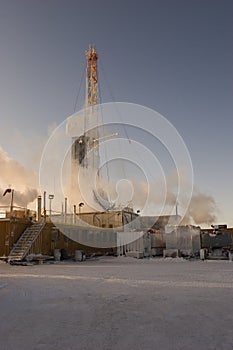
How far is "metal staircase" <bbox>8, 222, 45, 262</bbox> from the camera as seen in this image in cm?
2358

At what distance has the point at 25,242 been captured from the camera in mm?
25438

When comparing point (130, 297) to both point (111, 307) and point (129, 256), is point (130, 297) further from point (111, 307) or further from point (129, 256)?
point (129, 256)

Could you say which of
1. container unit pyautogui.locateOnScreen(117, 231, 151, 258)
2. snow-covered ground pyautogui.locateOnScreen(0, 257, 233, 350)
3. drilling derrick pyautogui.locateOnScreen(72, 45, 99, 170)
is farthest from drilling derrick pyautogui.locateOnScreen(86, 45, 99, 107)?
snow-covered ground pyautogui.locateOnScreen(0, 257, 233, 350)

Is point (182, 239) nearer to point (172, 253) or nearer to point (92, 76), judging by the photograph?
point (172, 253)

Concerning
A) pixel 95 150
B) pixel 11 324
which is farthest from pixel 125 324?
pixel 95 150

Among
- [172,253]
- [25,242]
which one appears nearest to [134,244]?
[172,253]

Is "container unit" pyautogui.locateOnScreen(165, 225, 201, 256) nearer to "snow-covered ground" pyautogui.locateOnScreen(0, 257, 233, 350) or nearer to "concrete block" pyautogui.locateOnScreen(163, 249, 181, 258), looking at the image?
"concrete block" pyautogui.locateOnScreen(163, 249, 181, 258)

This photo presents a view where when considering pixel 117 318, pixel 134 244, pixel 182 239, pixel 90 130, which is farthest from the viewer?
pixel 90 130

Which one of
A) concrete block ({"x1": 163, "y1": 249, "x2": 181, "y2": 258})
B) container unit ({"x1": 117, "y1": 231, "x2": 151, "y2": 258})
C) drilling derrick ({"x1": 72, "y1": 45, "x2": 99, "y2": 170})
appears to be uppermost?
drilling derrick ({"x1": 72, "y1": 45, "x2": 99, "y2": 170})

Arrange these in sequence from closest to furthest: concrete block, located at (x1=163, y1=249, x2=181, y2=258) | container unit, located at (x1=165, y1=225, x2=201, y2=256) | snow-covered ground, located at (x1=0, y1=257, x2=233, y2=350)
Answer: snow-covered ground, located at (x1=0, y1=257, x2=233, y2=350) → concrete block, located at (x1=163, y1=249, x2=181, y2=258) → container unit, located at (x1=165, y1=225, x2=201, y2=256)

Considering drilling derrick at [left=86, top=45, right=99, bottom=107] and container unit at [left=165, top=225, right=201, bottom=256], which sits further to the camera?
drilling derrick at [left=86, top=45, right=99, bottom=107]

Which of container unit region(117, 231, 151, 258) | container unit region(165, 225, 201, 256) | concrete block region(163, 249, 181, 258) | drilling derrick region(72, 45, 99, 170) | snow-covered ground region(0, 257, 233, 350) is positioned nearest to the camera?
snow-covered ground region(0, 257, 233, 350)

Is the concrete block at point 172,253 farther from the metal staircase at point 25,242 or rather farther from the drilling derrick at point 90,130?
the drilling derrick at point 90,130

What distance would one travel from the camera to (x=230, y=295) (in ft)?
30.7
